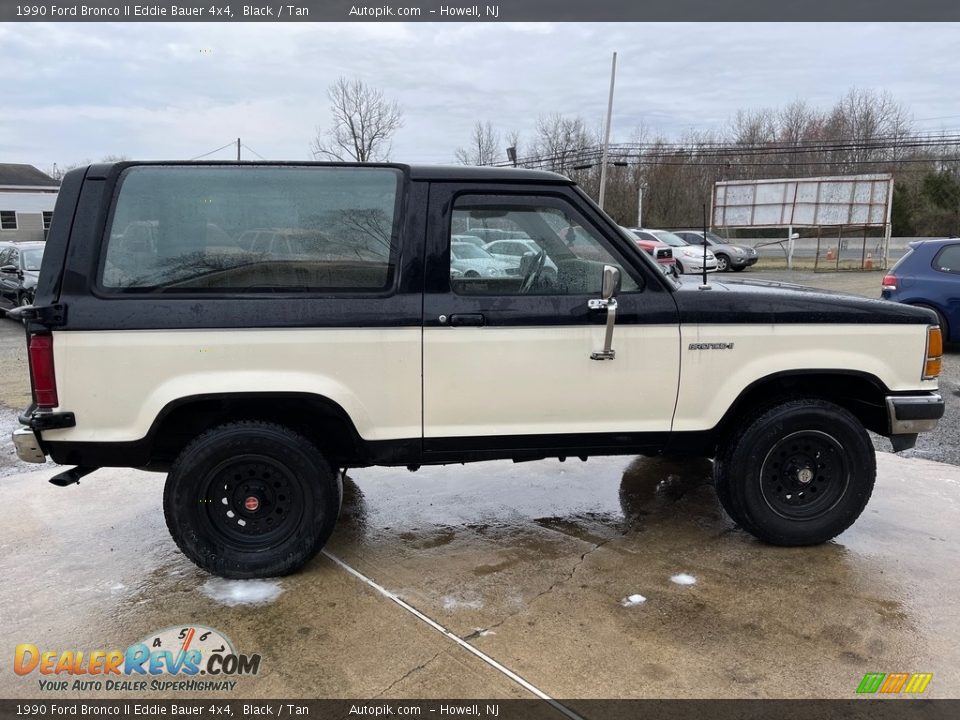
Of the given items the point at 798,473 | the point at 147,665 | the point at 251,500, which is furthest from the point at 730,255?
the point at 147,665

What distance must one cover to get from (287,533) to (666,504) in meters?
2.44

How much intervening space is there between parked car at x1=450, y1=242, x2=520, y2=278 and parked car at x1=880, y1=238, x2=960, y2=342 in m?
7.51

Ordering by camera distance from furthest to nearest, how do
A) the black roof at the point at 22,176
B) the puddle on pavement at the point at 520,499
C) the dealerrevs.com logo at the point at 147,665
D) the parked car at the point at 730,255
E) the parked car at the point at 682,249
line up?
the black roof at the point at 22,176 → the parked car at the point at 730,255 → the parked car at the point at 682,249 → the puddle on pavement at the point at 520,499 → the dealerrevs.com logo at the point at 147,665

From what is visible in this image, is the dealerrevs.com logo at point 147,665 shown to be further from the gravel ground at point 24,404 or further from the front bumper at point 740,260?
the front bumper at point 740,260

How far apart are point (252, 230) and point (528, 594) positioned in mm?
2275

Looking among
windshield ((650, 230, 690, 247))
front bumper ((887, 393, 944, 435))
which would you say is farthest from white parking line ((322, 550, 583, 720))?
windshield ((650, 230, 690, 247))

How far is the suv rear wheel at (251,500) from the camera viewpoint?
3.44 m

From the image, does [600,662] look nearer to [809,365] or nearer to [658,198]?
[809,365]

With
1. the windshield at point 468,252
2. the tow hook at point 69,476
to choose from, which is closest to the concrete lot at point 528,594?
the tow hook at point 69,476

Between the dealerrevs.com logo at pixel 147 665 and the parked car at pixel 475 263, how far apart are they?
205 centimetres

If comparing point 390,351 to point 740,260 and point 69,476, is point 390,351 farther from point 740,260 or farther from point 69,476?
point 740,260

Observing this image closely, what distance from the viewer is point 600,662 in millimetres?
2889

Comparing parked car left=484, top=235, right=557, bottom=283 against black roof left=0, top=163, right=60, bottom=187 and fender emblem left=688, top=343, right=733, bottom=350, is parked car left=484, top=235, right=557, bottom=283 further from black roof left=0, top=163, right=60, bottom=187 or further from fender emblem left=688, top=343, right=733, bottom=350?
black roof left=0, top=163, right=60, bottom=187

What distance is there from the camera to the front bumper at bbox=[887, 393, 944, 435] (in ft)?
12.2
